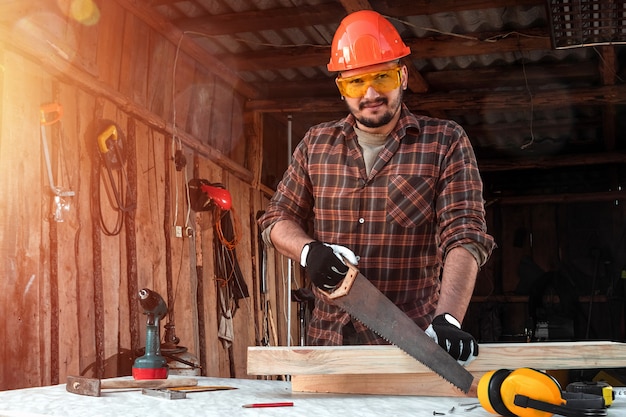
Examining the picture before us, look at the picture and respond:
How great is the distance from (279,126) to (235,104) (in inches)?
70.6

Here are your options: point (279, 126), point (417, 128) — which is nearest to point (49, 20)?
point (417, 128)

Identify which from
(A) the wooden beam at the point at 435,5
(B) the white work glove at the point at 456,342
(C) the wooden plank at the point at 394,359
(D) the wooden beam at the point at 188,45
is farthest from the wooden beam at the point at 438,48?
(B) the white work glove at the point at 456,342

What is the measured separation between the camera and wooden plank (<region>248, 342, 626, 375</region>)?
2633 millimetres

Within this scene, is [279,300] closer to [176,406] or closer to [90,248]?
[90,248]

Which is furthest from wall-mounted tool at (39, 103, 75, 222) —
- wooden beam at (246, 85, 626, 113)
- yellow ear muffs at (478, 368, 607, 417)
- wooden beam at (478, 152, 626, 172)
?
wooden beam at (478, 152, 626, 172)

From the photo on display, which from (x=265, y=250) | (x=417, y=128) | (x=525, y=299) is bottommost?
(x=525, y=299)

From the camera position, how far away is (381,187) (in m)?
3.48

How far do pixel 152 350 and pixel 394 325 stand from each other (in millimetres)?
1359

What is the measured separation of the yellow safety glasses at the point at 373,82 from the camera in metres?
3.36

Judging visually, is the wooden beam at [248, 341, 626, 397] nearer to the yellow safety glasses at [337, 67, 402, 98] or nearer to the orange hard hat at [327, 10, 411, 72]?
the yellow safety glasses at [337, 67, 402, 98]

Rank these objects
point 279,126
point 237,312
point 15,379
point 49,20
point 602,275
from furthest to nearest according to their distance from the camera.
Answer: point 602,275 → point 279,126 → point 237,312 → point 49,20 → point 15,379

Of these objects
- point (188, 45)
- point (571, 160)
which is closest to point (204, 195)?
point (188, 45)

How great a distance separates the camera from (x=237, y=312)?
867 centimetres

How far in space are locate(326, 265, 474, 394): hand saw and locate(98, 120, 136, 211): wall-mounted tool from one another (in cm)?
367
